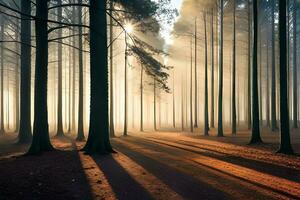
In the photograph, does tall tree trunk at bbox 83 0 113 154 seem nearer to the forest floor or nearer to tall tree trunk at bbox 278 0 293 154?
the forest floor

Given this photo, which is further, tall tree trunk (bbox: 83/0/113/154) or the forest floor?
tall tree trunk (bbox: 83/0/113/154)

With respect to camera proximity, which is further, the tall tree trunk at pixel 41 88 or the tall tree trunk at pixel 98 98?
the tall tree trunk at pixel 41 88

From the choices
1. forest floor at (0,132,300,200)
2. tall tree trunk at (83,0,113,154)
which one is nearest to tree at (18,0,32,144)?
tall tree trunk at (83,0,113,154)

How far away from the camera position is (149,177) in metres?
9.71

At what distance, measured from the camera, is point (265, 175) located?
33.5 feet

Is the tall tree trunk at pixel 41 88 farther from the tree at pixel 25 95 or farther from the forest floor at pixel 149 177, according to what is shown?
the tree at pixel 25 95

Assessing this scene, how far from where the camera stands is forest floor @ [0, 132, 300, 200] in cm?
792

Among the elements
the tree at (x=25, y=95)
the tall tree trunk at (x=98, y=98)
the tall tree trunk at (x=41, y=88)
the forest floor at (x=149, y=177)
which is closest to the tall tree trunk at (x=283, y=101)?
the forest floor at (x=149, y=177)

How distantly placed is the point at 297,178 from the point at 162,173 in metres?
3.84

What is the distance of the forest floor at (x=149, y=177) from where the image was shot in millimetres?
7918

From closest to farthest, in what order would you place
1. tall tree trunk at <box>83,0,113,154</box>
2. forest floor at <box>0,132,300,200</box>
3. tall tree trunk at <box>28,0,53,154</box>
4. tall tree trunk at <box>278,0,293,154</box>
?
forest floor at <box>0,132,300,200</box> < tall tree trunk at <box>83,0,113,154</box> < tall tree trunk at <box>28,0,53,154</box> < tall tree trunk at <box>278,0,293,154</box>

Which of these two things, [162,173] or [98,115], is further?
[98,115]

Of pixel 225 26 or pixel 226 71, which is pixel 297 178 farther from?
pixel 226 71


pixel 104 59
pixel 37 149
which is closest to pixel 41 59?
pixel 104 59
